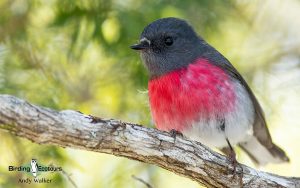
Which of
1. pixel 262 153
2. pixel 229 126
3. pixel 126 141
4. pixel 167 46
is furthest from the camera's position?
pixel 262 153

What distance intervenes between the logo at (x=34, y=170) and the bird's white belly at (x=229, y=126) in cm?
103

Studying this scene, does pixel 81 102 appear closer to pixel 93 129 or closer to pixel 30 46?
pixel 30 46

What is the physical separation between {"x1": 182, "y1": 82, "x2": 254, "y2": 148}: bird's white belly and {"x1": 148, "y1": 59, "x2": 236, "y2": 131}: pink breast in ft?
0.16

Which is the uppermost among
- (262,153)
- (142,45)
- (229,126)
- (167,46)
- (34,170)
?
(167,46)

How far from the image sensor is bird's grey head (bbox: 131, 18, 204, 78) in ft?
13.8

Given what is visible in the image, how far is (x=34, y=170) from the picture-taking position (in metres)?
3.84

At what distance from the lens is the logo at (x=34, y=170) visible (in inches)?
150

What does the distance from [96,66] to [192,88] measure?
1.07 m

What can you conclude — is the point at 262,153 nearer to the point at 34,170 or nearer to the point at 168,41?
the point at 168,41

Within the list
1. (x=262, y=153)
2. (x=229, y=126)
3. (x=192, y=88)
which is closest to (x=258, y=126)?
(x=262, y=153)

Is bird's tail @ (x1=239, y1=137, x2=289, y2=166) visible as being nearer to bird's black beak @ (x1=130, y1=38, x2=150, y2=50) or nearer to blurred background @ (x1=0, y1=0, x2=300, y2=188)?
blurred background @ (x1=0, y1=0, x2=300, y2=188)

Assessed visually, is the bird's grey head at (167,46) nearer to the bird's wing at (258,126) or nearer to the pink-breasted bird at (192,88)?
the pink-breasted bird at (192,88)

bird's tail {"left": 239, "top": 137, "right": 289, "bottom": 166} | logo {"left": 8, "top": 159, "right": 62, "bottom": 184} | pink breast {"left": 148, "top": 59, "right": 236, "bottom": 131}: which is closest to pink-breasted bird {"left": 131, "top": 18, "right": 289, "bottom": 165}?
pink breast {"left": 148, "top": 59, "right": 236, "bottom": 131}

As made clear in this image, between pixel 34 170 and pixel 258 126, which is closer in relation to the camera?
pixel 34 170
